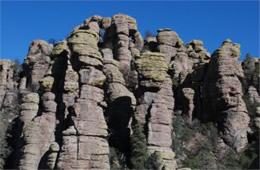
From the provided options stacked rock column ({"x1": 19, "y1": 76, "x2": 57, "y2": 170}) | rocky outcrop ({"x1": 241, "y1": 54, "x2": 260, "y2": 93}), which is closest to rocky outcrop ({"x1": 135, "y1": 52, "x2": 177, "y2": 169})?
stacked rock column ({"x1": 19, "y1": 76, "x2": 57, "y2": 170})

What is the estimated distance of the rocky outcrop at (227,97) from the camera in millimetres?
36344

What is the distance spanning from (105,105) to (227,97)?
1401cm

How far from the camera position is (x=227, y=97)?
37.2 metres

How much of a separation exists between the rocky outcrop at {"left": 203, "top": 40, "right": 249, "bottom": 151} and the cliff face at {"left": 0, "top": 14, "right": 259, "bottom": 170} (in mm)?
89

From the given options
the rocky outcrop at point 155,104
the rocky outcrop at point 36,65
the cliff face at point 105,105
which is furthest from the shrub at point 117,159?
the rocky outcrop at point 36,65

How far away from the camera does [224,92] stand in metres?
37.5

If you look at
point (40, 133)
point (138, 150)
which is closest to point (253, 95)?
point (138, 150)

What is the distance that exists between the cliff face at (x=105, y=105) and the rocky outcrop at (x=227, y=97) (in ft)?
0.29

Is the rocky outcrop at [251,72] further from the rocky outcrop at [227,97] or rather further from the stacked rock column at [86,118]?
the stacked rock column at [86,118]

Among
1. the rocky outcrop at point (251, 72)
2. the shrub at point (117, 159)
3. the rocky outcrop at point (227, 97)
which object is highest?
the rocky outcrop at point (251, 72)

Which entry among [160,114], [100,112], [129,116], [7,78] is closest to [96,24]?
[7,78]

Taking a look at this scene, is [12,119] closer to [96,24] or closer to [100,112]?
[100,112]

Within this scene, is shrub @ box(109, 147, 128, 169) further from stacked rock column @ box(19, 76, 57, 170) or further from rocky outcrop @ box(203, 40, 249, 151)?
rocky outcrop @ box(203, 40, 249, 151)

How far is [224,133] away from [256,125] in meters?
3.06
